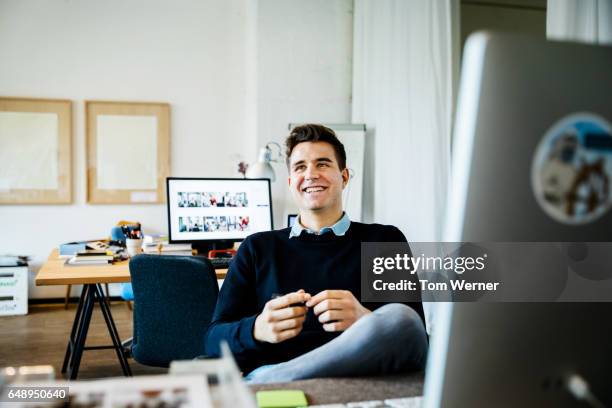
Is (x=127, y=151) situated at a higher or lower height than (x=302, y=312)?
higher

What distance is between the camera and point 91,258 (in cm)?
270

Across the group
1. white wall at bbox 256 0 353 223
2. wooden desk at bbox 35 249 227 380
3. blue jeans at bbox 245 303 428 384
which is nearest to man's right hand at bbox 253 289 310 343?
blue jeans at bbox 245 303 428 384

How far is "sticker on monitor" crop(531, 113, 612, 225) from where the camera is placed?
0.46 meters

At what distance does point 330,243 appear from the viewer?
1549mm

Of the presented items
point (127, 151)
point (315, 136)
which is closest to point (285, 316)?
point (315, 136)

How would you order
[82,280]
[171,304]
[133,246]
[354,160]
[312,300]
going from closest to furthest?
1. [312,300]
2. [171,304]
3. [82,280]
4. [133,246]
5. [354,160]

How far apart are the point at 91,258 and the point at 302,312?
78.3 inches

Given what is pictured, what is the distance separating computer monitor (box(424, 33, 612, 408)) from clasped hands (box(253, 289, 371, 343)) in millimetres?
569

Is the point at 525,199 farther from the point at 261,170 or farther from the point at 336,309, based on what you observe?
the point at 261,170

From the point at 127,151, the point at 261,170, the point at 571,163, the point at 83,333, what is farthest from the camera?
the point at 127,151

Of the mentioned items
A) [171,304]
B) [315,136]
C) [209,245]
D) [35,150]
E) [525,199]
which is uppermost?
[35,150]

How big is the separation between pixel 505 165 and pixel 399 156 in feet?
11.2

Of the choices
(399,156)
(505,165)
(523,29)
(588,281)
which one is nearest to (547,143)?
(505,165)

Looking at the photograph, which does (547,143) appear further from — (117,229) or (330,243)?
(117,229)
